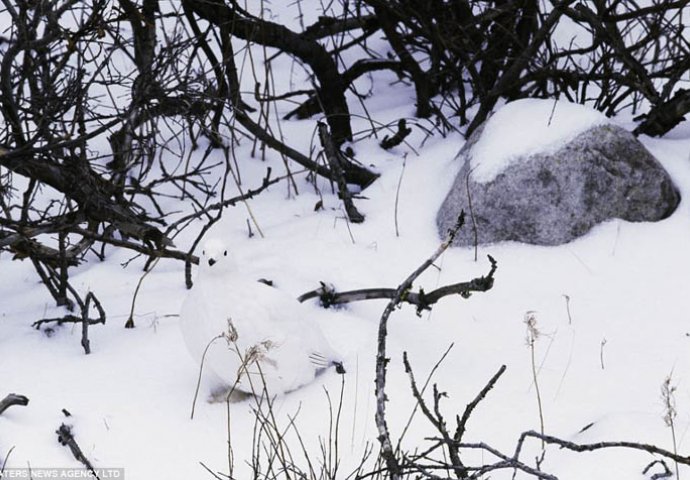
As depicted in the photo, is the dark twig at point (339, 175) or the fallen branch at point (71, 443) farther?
the dark twig at point (339, 175)

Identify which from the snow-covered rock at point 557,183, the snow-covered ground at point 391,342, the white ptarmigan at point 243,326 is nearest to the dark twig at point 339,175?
the snow-covered ground at point 391,342

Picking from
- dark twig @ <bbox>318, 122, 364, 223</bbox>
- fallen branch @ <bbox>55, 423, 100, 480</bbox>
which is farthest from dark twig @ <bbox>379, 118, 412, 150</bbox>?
fallen branch @ <bbox>55, 423, 100, 480</bbox>

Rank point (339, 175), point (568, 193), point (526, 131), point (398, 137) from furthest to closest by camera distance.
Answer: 1. point (398, 137)
2. point (339, 175)
3. point (526, 131)
4. point (568, 193)

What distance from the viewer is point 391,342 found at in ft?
12.3

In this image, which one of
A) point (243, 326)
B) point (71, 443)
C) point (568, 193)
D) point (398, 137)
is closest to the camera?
point (71, 443)

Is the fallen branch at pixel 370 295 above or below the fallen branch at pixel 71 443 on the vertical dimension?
above

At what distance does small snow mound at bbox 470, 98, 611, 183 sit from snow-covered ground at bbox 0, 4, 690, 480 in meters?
0.27

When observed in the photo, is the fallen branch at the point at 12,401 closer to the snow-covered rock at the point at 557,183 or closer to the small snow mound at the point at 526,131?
the snow-covered rock at the point at 557,183

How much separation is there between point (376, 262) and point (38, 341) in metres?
1.35

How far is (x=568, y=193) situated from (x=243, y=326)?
1638 millimetres

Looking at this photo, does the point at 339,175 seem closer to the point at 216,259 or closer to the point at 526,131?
the point at 526,131

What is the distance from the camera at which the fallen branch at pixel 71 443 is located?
2.96 meters

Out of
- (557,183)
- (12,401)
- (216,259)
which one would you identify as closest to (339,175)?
(557,183)

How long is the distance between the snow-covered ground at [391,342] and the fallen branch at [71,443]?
0.03 meters
